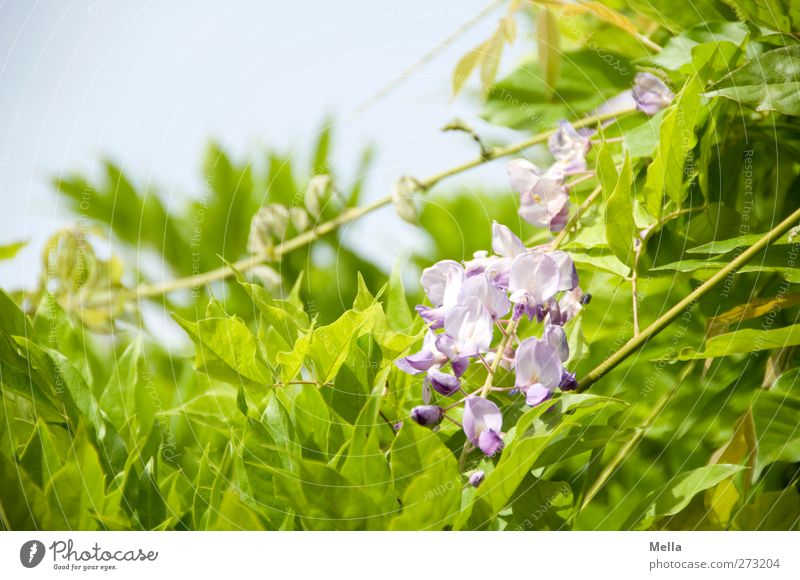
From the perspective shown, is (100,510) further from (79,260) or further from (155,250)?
(155,250)

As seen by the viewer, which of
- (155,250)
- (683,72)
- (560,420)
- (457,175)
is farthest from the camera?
(155,250)

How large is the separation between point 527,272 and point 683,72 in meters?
0.16

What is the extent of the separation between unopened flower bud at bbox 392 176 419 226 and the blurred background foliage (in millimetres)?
46

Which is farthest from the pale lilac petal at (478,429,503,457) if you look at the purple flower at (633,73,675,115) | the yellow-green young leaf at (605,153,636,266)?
the purple flower at (633,73,675,115)

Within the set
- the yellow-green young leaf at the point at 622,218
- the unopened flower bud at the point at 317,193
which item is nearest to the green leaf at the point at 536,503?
the yellow-green young leaf at the point at 622,218

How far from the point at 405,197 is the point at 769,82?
8.7 inches

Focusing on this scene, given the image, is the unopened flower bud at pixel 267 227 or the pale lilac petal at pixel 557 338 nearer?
the pale lilac petal at pixel 557 338

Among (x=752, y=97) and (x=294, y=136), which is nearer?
(x=752, y=97)

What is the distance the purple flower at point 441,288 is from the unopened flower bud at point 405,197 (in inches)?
6.9

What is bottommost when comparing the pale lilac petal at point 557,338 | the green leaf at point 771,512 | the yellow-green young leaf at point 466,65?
the green leaf at point 771,512

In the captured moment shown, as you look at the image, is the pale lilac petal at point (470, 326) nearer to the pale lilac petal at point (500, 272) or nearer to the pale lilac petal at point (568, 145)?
the pale lilac petal at point (500, 272)

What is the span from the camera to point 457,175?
1.68 ft

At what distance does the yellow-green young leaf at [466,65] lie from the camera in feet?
1.53

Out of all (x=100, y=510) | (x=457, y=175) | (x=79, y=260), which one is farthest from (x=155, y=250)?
(x=100, y=510)
